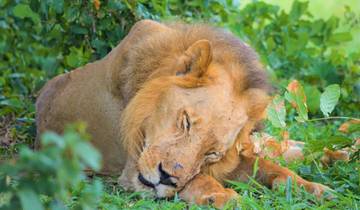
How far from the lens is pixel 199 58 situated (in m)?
3.80

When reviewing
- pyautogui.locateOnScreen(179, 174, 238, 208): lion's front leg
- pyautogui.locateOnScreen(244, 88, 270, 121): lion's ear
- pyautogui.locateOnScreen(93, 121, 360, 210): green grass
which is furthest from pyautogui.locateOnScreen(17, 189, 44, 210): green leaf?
pyautogui.locateOnScreen(244, 88, 270, 121): lion's ear

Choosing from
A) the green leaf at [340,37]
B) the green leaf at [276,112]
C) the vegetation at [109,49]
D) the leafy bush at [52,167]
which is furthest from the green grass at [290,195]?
the green leaf at [340,37]

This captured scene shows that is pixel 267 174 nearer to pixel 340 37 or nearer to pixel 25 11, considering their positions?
pixel 25 11

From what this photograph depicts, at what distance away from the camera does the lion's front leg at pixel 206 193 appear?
3.60 meters

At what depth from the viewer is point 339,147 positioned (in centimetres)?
428

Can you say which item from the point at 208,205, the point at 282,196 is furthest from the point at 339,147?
the point at 208,205

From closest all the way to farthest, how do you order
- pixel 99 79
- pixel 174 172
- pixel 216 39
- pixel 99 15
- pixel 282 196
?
pixel 174 172 < pixel 282 196 < pixel 216 39 < pixel 99 79 < pixel 99 15

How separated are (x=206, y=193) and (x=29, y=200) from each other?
6.24 feet

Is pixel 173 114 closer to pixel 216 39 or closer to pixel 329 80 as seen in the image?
pixel 216 39

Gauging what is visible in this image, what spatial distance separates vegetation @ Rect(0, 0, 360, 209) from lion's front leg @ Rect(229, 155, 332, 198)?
80 millimetres

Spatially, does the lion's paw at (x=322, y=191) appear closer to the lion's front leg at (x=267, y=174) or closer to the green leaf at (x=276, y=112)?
the lion's front leg at (x=267, y=174)

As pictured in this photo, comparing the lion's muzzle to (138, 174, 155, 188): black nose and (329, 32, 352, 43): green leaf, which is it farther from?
(329, 32, 352, 43): green leaf

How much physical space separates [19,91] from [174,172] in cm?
262

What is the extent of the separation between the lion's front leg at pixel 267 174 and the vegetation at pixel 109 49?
0.08 m
